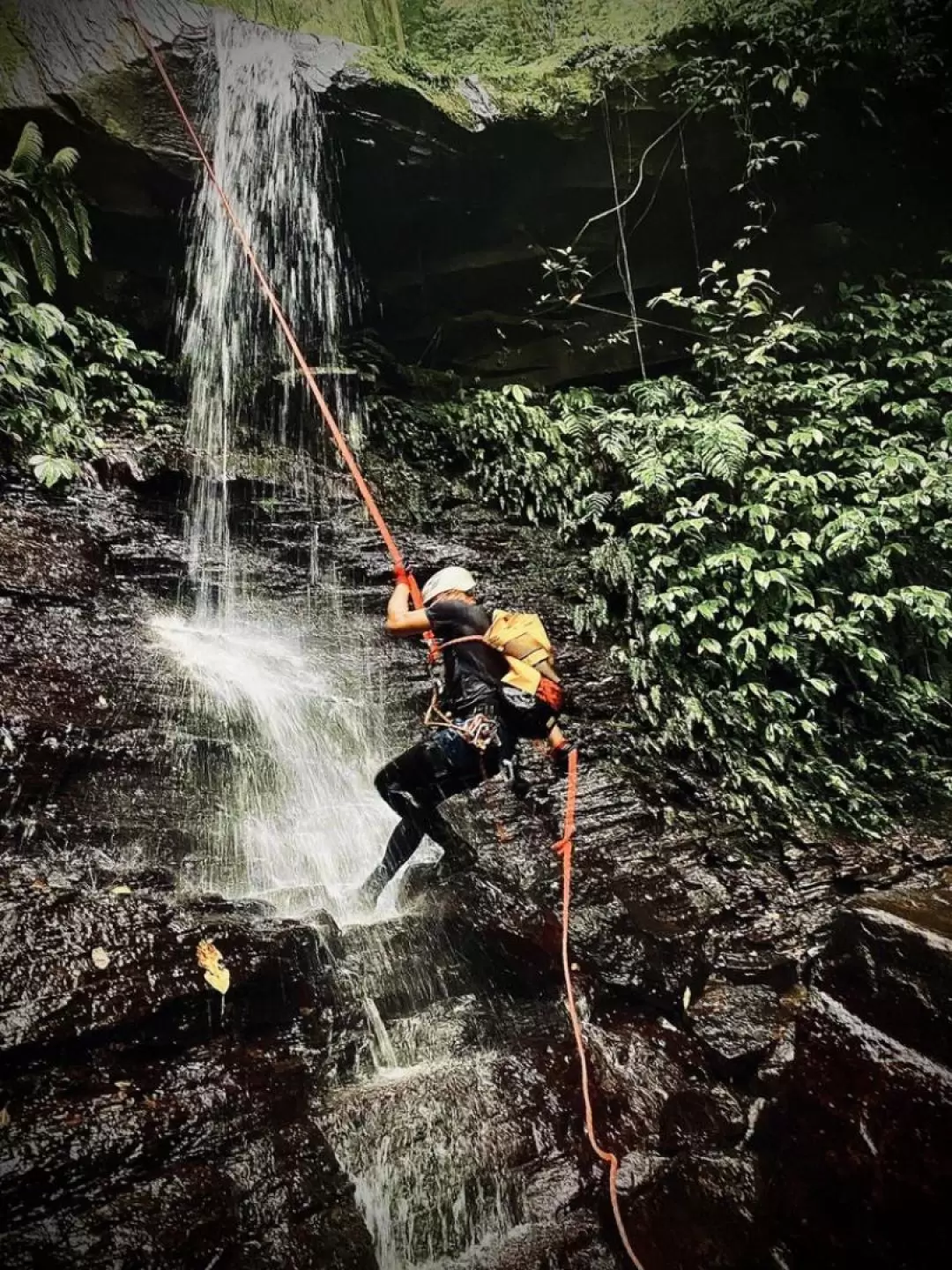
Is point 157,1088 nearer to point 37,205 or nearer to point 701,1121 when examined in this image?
point 701,1121

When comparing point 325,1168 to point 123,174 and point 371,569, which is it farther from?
point 123,174

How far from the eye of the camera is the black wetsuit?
443 cm

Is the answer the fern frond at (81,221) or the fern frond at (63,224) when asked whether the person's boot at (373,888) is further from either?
the fern frond at (81,221)

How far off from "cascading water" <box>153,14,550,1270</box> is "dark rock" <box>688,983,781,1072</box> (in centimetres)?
134

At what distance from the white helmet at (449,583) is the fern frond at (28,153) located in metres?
5.58

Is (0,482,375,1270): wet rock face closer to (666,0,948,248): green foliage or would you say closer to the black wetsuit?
the black wetsuit

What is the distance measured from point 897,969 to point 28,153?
29.6 feet

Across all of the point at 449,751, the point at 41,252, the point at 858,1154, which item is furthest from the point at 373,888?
the point at 41,252

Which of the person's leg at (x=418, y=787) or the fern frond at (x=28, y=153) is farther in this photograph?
the fern frond at (x=28, y=153)

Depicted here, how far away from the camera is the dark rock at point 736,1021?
4051mm

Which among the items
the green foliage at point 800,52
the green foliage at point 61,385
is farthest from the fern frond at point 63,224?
the green foliage at point 800,52

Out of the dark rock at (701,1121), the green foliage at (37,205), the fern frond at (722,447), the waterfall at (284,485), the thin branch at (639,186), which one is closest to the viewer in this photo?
the dark rock at (701,1121)

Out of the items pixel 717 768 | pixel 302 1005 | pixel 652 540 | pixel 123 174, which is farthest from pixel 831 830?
pixel 123 174

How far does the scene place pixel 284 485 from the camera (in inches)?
298
